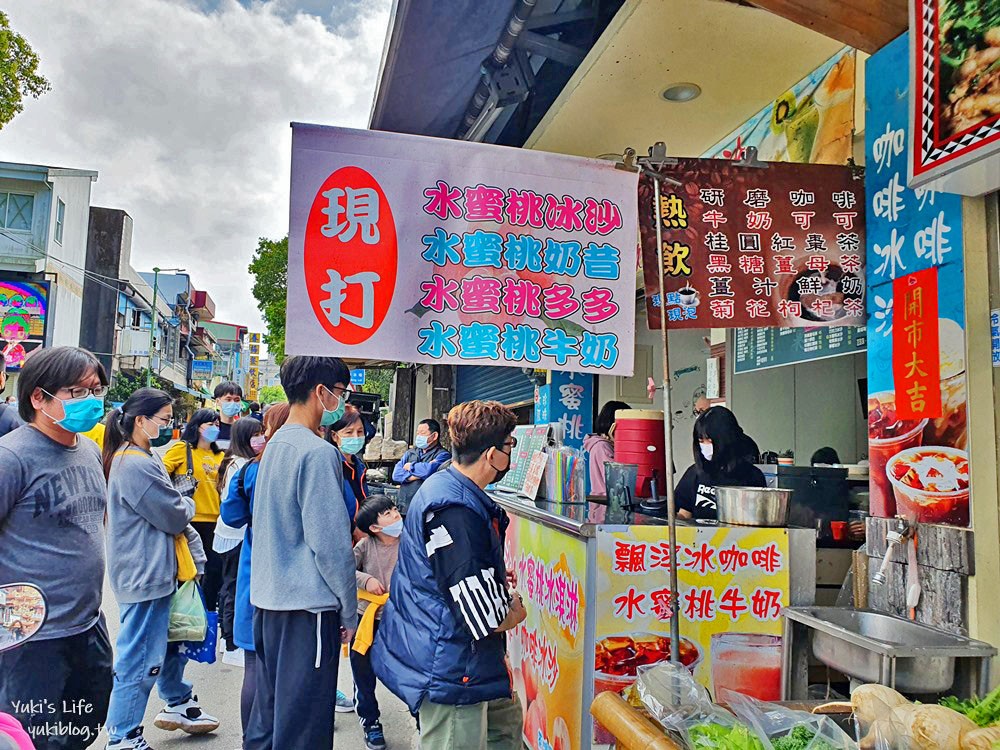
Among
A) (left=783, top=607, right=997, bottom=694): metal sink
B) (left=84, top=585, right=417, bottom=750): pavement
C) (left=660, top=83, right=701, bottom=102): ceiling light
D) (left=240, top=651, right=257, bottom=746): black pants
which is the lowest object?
(left=84, top=585, right=417, bottom=750): pavement

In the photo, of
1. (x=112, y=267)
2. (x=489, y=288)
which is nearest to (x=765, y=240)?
(x=489, y=288)

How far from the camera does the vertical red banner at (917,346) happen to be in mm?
2990

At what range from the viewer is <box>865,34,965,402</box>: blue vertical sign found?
2.95 m

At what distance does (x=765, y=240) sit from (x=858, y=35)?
41.8 inches

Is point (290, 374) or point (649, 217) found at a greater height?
point (649, 217)

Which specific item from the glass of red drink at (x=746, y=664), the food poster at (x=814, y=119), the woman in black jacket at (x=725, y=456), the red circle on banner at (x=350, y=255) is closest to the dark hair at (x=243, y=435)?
the red circle on banner at (x=350, y=255)

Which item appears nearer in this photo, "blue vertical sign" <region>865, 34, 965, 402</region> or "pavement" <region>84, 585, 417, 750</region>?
"blue vertical sign" <region>865, 34, 965, 402</region>

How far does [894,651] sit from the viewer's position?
245cm

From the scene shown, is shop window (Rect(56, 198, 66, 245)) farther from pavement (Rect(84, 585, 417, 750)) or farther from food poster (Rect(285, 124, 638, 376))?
food poster (Rect(285, 124, 638, 376))

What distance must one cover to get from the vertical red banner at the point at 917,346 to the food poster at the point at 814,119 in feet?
3.62

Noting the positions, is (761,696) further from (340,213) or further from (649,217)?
(340,213)

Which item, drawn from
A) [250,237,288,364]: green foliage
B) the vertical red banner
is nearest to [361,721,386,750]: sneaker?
the vertical red banner

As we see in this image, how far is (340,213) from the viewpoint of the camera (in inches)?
126

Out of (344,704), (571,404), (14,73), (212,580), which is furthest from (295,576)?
(14,73)
